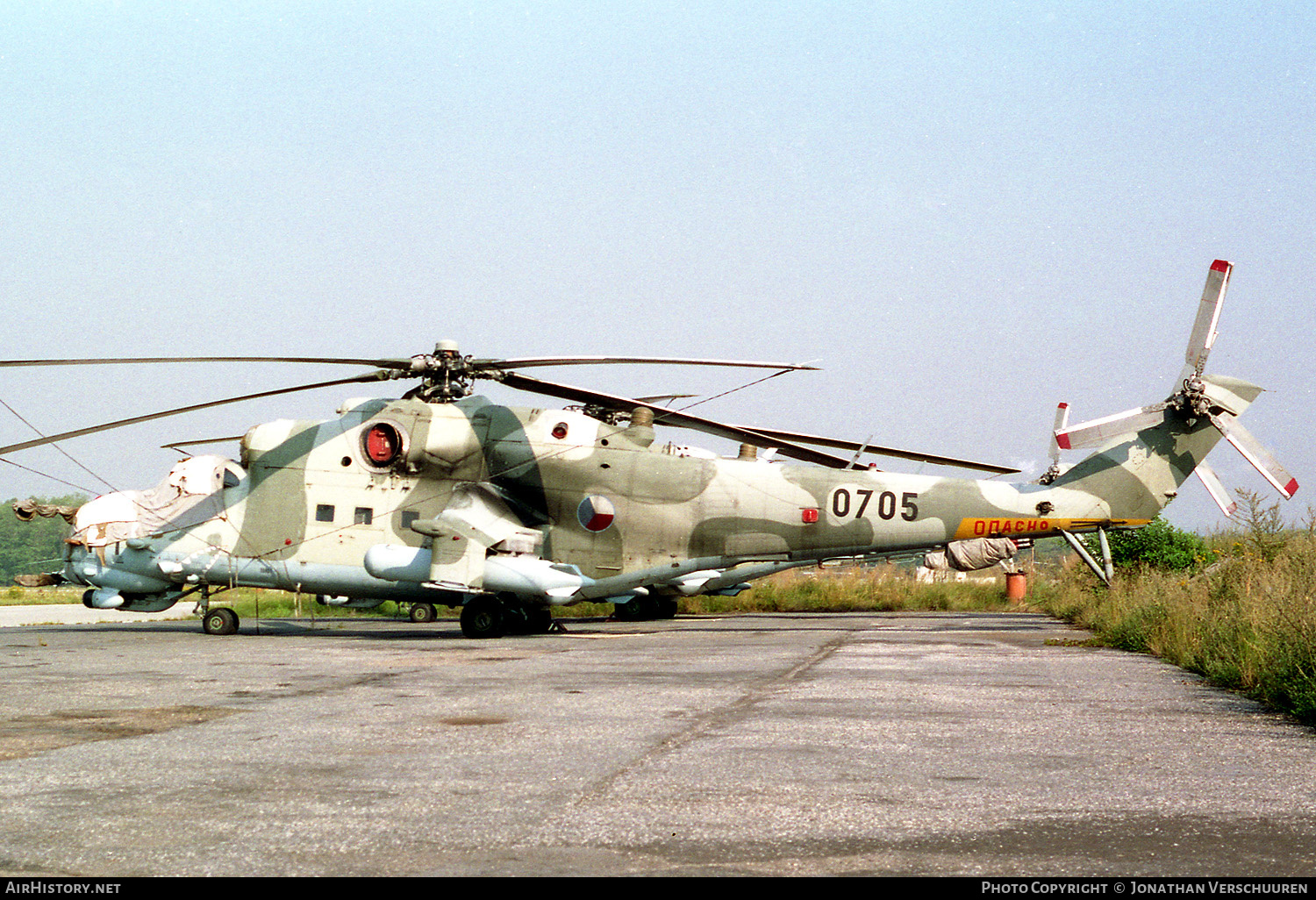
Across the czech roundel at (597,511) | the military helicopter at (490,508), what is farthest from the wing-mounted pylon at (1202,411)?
the czech roundel at (597,511)

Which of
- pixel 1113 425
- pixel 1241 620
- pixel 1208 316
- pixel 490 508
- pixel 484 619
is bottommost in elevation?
pixel 484 619

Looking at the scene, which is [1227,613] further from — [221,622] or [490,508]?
[221,622]

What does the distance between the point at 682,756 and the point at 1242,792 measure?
2.73m

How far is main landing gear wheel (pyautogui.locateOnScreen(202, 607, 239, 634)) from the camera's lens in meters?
18.4

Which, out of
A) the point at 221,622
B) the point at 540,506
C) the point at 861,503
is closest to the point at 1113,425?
the point at 861,503

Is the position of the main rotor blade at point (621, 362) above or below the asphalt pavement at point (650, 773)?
above

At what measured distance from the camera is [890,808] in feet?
15.6

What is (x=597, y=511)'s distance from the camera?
17.8 m

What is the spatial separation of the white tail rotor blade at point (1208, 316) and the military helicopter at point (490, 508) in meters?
4.42

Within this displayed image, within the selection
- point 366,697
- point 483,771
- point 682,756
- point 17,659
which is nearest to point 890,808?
point 682,756

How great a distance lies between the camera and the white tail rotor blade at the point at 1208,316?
63.9 ft

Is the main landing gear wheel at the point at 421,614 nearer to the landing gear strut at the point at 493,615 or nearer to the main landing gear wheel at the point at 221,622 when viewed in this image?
the main landing gear wheel at the point at 221,622

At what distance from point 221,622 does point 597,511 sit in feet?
21.4
